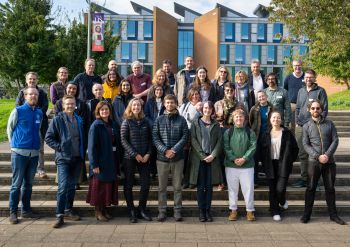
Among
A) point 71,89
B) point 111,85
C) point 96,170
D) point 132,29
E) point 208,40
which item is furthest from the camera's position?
point 132,29

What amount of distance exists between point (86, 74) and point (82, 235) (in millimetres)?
3414

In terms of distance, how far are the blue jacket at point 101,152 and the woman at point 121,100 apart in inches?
29.0

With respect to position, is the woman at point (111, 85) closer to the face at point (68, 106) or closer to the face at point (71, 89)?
the face at point (71, 89)

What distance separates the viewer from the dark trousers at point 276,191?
21.4 feet

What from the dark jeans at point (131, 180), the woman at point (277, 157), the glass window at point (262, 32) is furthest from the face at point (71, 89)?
the glass window at point (262, 32)

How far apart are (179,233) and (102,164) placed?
1682mm

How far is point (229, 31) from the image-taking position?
54.8m

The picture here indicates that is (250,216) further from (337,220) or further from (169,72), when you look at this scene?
(169,72)

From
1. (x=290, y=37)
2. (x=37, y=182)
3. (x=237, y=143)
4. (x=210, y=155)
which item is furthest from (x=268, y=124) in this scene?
(x=290, y=37)

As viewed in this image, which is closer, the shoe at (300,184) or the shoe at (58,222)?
the shoe at (58,222)

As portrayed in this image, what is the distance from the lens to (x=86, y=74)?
25.6 ft

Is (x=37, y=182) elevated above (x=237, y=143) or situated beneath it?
situated beneath

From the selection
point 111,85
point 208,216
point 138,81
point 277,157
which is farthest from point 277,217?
point 111,85

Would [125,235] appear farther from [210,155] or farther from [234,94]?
[234,94]
